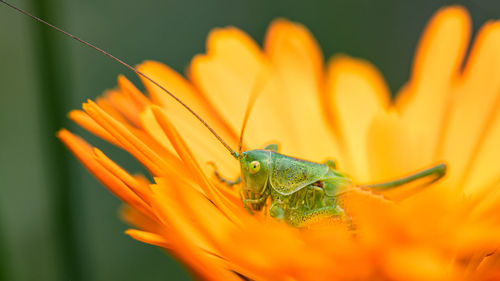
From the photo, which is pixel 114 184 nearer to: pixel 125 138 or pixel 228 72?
pixel 125 138

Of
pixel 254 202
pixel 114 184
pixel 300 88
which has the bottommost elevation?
pixel 114 184

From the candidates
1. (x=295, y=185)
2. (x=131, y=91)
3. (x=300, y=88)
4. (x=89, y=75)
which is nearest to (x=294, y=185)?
(x=295, y=185)

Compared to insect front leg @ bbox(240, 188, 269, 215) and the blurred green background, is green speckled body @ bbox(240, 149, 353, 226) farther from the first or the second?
the blurred green background

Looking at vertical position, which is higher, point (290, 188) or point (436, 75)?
point (436, 75)

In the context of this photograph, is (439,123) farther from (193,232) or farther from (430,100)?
(193,232)

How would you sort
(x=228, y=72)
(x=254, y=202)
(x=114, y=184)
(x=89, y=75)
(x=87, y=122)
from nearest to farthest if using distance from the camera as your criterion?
(x=114, y=184) < (x=87, y=122) < (x=254, y=202) < (x=228, y=72) < (x=89, y=75)

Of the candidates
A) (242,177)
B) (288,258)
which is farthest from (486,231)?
(242,177)
